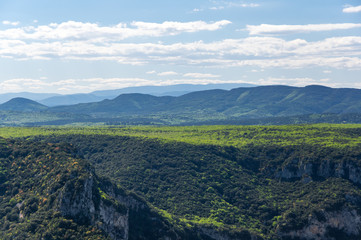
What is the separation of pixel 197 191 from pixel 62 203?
8077cm

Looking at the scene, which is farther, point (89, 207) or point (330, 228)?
point (330, 228)

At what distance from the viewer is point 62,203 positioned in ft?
322

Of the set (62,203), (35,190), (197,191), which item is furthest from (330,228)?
(35,190)

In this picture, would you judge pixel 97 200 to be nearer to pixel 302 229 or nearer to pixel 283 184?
pixel 302 229

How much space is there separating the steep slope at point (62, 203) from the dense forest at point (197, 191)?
33cm

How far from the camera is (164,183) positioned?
177 m

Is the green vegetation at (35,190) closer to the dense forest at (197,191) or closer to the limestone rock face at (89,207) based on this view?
the dense forest at (197,191)

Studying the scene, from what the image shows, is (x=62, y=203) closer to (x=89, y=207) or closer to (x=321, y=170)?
(x=89, y=207)

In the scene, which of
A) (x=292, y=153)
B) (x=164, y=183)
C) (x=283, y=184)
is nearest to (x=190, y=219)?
(x=164, y=183)

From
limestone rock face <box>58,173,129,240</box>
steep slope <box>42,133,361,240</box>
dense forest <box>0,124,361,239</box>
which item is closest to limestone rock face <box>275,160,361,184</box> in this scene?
steep slope <box>42,133,361,240</box>

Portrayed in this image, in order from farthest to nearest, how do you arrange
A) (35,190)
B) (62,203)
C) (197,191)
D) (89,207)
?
(197,191), (35,190), (89,207), (62,203)

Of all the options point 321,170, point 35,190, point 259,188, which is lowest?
point 259,188

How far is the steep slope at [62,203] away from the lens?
314ft

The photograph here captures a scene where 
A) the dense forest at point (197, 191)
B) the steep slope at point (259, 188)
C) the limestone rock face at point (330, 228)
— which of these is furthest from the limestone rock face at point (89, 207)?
the limestone rock face at point (330, 228)
